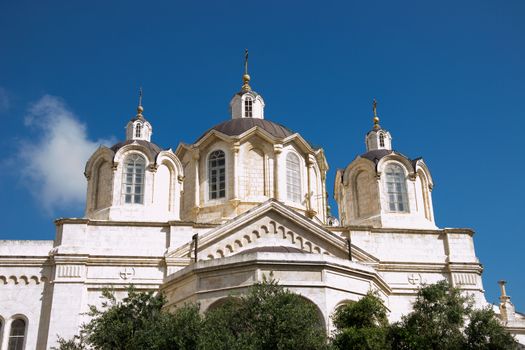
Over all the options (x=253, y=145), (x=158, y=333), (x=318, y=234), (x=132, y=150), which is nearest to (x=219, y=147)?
(x=253, y=145)

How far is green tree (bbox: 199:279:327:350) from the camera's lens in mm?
16572

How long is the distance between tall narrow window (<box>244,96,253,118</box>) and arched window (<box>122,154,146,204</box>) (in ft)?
24.6

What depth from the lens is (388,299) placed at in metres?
27.3

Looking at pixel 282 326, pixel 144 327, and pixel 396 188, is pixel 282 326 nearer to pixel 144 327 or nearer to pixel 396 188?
pixel 144 327

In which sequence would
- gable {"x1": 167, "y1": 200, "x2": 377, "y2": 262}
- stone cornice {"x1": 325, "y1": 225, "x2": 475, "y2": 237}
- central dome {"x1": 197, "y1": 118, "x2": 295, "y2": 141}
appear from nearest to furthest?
gable {"x1": 167, "y1": 200, "x2": 377, "y2": 262}
stone cornice {"x1": 325, "y1": 225, "x2": 475, "y2": 237}
central dome {"x1": 197, "y1": 118, "x2": 295, "y2": 141}

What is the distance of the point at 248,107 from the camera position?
118ft

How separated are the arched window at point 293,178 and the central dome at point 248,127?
122 centimetres

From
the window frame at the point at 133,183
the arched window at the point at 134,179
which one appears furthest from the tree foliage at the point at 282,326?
the arched window at the point at 134,179

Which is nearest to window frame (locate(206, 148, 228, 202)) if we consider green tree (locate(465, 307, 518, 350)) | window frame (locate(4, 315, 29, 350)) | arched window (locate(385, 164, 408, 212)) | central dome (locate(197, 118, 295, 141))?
central dome (locate(197, 118, 295, 141))

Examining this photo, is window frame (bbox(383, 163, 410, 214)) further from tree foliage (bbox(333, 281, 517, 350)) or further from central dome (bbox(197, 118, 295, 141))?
tree foliage (bbox(333, 281, 517, 350))

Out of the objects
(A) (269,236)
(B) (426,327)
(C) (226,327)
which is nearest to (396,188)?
(A) (269,236)

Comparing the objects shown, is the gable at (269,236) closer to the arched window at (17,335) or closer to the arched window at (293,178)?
the arched window at (293,178)

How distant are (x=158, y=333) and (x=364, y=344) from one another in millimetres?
5350

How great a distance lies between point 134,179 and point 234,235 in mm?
5684
